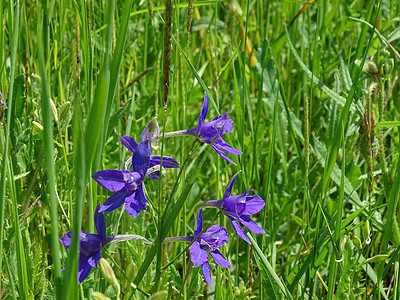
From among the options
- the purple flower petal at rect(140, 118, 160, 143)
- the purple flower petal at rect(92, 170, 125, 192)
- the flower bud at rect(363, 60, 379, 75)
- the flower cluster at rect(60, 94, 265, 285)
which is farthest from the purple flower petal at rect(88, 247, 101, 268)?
the flower bud at rect(363, 60, 379, 75)

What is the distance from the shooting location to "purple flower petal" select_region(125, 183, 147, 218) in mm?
995

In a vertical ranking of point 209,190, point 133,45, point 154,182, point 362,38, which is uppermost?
point 362,38

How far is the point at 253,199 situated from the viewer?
3.77 ft

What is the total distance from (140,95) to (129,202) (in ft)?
5.01

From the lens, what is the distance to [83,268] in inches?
39.2

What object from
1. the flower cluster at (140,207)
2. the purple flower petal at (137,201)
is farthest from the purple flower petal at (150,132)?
the purple flower petal at (137,201)

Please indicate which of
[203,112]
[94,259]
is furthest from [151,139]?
[94,259]

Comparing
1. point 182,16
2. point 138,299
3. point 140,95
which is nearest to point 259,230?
point 138,299

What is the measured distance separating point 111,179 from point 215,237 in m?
0.22

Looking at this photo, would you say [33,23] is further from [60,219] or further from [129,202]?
[129,202]

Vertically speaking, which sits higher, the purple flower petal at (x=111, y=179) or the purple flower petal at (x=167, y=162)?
the purple flower petal at (x=111, y=179)

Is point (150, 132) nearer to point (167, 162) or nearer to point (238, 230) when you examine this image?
point (167, 162)

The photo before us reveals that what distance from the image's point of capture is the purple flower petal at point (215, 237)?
43.5 inches

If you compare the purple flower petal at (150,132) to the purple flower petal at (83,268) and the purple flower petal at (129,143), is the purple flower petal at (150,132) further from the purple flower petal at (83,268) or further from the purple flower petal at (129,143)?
the purple flower petal at (83,268)
